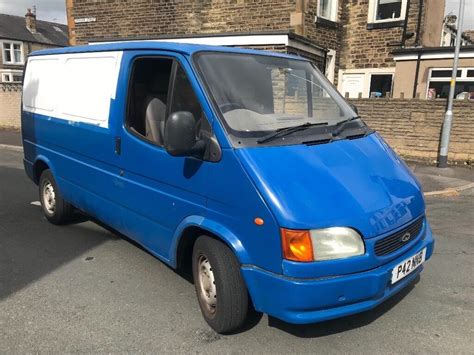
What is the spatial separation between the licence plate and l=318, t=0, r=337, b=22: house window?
1410 centimetres

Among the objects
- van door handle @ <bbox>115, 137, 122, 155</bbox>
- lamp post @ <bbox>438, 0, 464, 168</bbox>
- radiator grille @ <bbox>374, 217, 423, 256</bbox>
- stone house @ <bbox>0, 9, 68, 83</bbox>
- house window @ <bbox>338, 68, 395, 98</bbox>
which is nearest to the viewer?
radiator grille @ <bbox>374, 217, 423, 256</bbox>

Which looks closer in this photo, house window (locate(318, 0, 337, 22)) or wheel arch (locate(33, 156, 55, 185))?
wheel arch (locate(33, 156, 55, 185))

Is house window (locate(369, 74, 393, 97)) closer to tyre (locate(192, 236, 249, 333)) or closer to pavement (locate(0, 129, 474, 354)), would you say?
pavement (locate(0, 129, 474, 354))

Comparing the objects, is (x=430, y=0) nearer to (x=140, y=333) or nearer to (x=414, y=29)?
(x=414, y=29)

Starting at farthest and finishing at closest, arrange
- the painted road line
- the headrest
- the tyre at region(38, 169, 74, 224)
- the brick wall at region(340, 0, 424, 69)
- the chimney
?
1. the chimney
2. the brick wall at region(340, 0, 424, 69)
3. the painted road line
4. the tyre at region(38, 169, 74, 224)
5. the headrest

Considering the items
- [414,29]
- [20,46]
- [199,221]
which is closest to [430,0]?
[414,29]

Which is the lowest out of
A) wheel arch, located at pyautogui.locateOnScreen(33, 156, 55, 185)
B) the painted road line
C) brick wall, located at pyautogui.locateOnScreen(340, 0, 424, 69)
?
the painted road line

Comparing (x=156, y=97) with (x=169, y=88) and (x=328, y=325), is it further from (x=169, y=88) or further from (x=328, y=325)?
(x=328, y=325)

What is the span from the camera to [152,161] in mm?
3494

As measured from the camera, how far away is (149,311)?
346 centimetres

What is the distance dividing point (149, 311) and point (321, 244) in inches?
62.7

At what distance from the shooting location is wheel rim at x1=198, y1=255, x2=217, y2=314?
3.13 meters

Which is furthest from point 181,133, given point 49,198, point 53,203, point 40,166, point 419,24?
point 419,24

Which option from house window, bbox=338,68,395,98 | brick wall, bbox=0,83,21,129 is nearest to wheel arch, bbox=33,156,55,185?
brick wall, bbox=0,83,21,129
